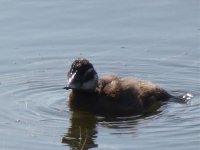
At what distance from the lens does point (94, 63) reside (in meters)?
14.2

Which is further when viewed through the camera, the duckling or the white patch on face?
the white patch on face

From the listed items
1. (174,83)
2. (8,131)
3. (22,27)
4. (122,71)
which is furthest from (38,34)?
(8,131)

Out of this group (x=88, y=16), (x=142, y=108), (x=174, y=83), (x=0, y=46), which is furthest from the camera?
(x=88, y=16)

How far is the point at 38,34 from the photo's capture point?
15.2 meters

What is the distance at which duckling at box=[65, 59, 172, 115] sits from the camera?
A: 12.4 meters

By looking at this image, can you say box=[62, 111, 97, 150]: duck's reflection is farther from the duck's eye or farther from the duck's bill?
the duck's eye

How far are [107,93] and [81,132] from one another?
120 centimetres

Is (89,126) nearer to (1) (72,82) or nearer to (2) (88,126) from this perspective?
(2) (88,126)

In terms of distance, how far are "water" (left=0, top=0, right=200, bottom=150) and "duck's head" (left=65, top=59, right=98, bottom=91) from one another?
0.38 metres

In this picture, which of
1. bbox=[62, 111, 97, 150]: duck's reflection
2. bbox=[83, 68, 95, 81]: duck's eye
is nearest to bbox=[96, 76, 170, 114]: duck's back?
bbox=[83, 68, 95, 81]: duck's eye

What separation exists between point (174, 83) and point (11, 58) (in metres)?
2.77

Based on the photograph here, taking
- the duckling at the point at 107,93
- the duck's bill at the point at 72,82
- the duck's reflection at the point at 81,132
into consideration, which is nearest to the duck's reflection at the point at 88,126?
the duck's reflection at the point at 81,132

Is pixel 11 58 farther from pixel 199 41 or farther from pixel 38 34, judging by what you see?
pixel 199 41

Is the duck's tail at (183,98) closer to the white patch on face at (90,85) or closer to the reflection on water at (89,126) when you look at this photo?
the reflection on water at (89,126)
